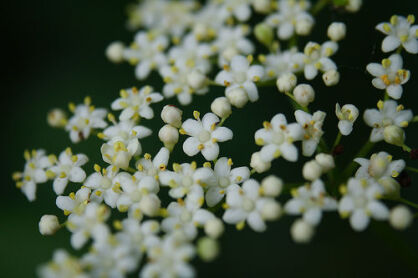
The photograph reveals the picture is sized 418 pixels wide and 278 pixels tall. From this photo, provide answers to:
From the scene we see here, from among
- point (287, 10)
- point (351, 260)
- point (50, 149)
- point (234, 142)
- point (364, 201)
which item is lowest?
point (364, 201)

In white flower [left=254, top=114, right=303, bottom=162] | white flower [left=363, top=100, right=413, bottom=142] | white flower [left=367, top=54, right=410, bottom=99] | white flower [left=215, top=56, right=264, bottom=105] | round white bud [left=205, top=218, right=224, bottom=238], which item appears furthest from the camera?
white flower [left=215, top=56, right=264, bottom=105]

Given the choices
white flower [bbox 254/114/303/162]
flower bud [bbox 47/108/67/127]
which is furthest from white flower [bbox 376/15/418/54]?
flower bud [bbox 47/108/67/127]

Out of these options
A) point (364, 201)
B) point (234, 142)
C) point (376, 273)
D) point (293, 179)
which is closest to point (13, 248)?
point (234, 142)

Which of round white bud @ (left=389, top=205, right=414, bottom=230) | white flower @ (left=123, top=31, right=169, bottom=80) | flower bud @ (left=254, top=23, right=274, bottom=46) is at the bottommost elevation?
round white bud @ (left=389, top=205, right=414, bottom=230)

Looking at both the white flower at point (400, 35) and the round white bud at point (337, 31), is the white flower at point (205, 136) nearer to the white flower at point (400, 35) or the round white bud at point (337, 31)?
the round white bud at point (337, 31)

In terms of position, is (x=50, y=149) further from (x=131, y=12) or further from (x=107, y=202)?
(x=131, y=12)

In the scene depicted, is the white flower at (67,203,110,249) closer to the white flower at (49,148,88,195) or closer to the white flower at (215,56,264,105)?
the white flower at (49,148,88,195)
